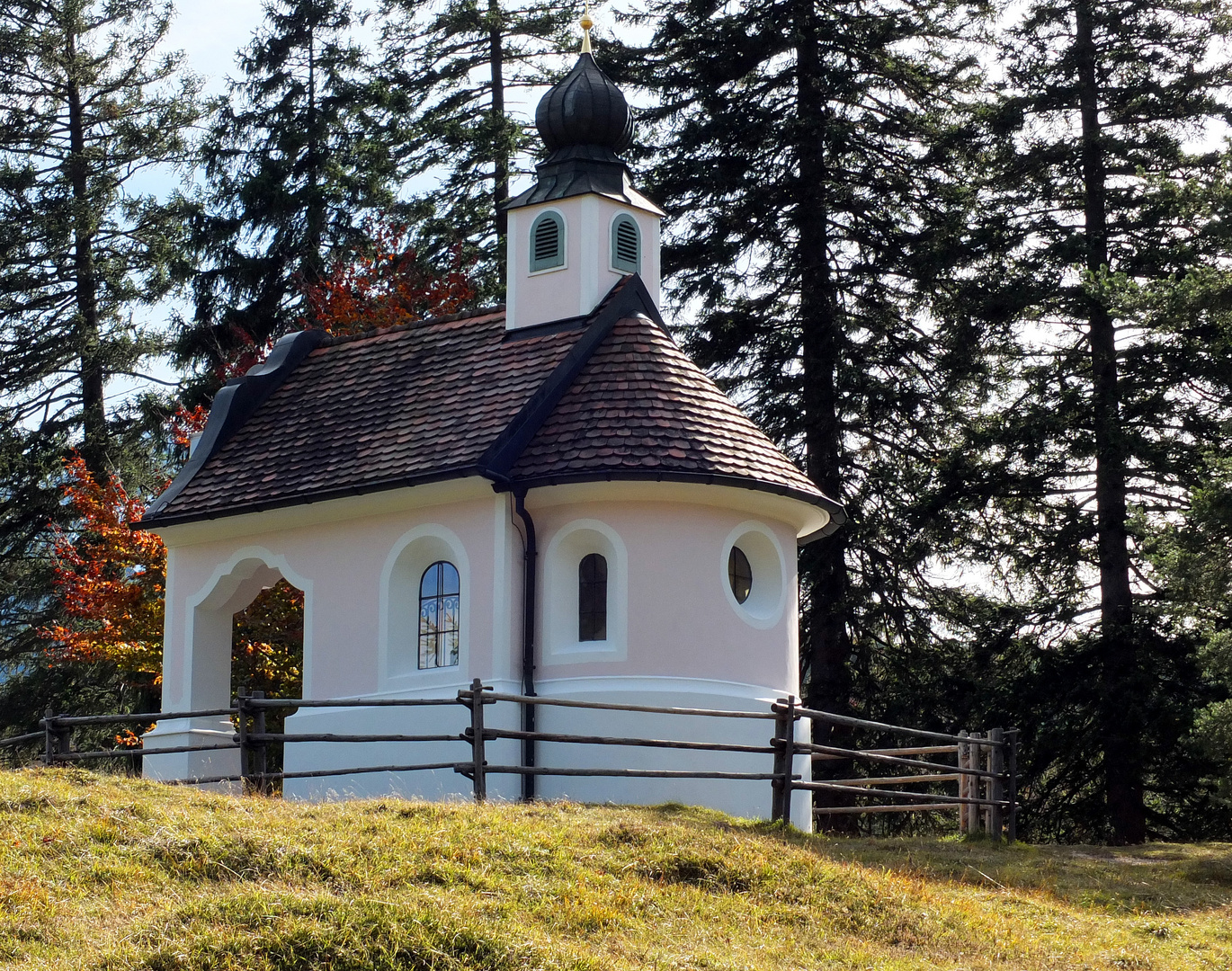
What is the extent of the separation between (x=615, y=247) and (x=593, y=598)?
5301 mm

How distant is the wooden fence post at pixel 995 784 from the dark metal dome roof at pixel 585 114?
9.44 m

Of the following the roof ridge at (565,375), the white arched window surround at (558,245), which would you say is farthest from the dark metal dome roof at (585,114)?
the roof ridge at (565,375)

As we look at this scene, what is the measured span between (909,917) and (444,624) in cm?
826

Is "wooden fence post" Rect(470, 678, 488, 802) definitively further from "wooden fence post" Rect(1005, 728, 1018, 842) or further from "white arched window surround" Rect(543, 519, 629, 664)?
"wooden fence post" Rect(1005, 728, 1018, 842)

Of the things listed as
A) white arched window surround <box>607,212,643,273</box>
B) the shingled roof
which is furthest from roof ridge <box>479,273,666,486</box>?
white arched window surround <box>607,212,643,273</box>

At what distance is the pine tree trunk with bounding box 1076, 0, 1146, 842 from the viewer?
23406 millimetres

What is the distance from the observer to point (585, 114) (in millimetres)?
21953

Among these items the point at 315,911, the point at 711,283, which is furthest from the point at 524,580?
Answer: the point at 711,283

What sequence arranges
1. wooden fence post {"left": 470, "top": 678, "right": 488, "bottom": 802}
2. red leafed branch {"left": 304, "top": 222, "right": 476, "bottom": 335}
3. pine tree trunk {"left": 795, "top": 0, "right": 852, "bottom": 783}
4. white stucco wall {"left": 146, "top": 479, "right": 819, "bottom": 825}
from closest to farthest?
wooden fence post {"left": 470, "top": 678, "right": 488, "bottom": 802} < white stucco wall {"left": 146, "top": 479, "right": 819, "bottom": 825} < pine tree trunk {"left": 795, "top": 0, "right": 852, "bottom": 783} < red leafed branch {"left": 304, "top": 222, "right": 476, "bottom": 335}

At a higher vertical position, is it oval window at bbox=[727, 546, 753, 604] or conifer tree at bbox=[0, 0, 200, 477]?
conifer tree at bbox=[0, 0, 200, 477]

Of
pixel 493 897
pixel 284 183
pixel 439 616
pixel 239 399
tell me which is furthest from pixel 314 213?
pixel 493 897

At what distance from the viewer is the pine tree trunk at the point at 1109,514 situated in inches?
922

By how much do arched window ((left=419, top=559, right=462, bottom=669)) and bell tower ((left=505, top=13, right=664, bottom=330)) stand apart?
3850mm

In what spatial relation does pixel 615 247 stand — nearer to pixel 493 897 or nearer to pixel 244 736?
pixel 244 736
